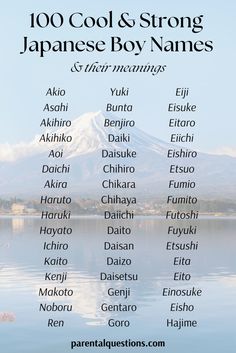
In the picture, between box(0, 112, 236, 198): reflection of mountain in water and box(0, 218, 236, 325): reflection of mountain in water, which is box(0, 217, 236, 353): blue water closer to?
box(0, 218, 236, 325): reflection of mountain in water

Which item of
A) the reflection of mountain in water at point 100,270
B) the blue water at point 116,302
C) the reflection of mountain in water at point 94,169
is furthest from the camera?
the reflection of mountain in water at point 94,169

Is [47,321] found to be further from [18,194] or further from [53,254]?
[18,194]

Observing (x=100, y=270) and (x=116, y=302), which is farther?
(x=100, y=270)

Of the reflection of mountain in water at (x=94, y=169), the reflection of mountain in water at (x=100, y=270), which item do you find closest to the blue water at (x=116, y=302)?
the reflection of mountain in water at (x=100, y=270)

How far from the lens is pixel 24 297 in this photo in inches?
511

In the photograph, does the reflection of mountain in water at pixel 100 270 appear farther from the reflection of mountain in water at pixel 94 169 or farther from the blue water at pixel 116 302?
the reflection of mountain in water at pixel 94 169

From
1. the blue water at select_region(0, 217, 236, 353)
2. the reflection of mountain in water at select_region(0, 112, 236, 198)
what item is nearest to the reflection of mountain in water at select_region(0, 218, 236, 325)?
the blue water at select_region(0, 217, 236, 353)

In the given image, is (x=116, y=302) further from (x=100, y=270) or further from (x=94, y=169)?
(x=94, y=169)

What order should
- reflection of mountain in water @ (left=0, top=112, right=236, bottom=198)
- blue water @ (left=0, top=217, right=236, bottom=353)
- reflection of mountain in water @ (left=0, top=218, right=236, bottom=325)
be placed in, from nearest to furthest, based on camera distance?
blue water @ (left=0, top=217, right=236, bottom=353)
reflection of mountain in water @ (left=0, top=218, right=236, bottom=325)
reflection of mountain in water @ (left=0, top=112, right=236, bottom=198)

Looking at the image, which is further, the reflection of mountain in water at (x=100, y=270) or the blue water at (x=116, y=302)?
the reflection of mountain in water at (x=100, y=270)

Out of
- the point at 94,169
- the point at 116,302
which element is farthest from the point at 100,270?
the point at 94,169

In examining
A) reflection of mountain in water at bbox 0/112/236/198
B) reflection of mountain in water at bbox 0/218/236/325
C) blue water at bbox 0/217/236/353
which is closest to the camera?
blue water at bbox 0/217/236/353

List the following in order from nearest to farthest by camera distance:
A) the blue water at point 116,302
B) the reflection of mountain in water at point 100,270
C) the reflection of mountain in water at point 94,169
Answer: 1. the blue water at point 116,302
2. the reflection of mountain in water at point 100,270
3. the reflection of mountain in water at point 94,169

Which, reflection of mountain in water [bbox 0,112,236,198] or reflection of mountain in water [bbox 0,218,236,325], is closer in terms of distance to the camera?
reflection of mountain in water [bbox 0,218,236,325]
